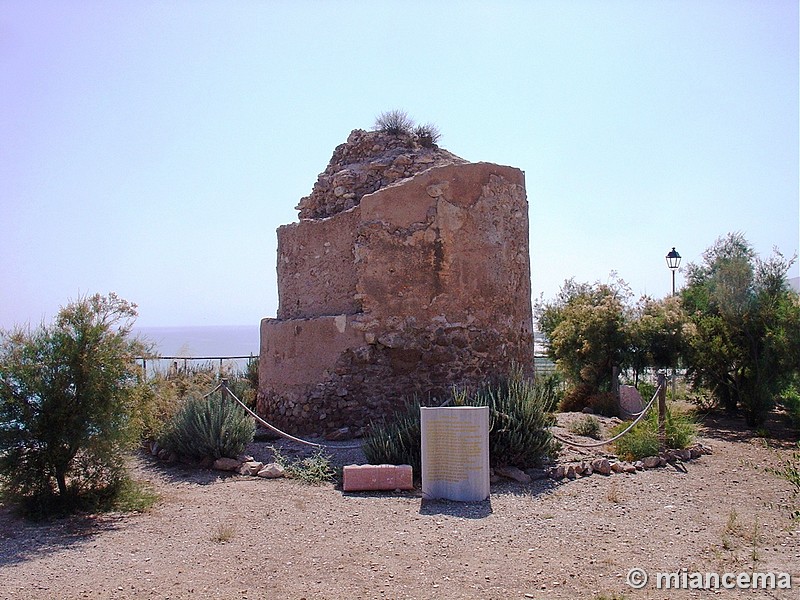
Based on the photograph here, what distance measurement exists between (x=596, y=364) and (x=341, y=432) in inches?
277

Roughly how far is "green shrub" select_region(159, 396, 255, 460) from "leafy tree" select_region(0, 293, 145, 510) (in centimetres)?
192

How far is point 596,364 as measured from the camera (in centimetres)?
1504

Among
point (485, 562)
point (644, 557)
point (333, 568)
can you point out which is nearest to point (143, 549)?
point (333, 568)

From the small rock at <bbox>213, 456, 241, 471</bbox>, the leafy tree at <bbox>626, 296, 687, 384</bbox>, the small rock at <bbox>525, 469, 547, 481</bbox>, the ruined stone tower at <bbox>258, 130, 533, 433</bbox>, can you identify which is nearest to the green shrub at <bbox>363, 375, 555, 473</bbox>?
the small rock at <bbox>525, 469, 547, 481</bbox>

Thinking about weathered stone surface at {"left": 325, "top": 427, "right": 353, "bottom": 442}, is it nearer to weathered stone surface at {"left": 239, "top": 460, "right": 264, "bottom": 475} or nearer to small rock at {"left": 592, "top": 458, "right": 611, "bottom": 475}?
weathered stone surface at {"left": 239, "top": 460, "right": 264, "bottom": 475}

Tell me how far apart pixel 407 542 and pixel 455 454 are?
164 cm

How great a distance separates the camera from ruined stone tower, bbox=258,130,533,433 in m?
10.4

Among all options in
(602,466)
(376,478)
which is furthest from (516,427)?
(376,478)

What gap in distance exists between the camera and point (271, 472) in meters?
8.16

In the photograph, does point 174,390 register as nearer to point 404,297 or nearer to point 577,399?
point 404,297

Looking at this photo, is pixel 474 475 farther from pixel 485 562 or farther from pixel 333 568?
pixel 333 568

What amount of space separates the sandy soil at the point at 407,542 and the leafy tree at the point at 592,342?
22.7 ft

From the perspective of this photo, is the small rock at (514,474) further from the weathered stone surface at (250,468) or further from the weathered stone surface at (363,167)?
the weathered stone surface at (363,167)

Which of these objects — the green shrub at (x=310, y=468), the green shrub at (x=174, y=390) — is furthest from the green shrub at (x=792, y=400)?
the green shrub at (x=174, y=390)
